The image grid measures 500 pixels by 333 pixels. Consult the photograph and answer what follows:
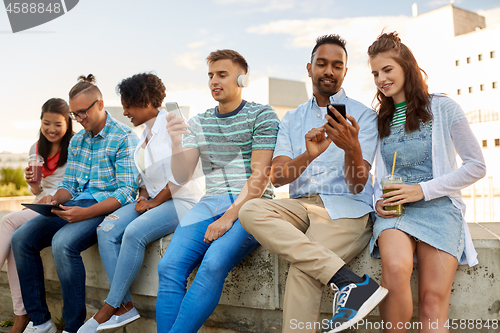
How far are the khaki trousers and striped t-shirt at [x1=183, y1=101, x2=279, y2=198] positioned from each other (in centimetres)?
41

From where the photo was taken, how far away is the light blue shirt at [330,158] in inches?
90.0

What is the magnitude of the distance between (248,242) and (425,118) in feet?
4.05

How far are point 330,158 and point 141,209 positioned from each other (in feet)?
4.53

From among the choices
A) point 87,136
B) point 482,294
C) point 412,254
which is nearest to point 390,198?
point 412,254

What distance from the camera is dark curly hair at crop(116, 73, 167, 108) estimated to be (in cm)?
301

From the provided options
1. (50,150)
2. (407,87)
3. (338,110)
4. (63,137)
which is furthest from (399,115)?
(50,150)

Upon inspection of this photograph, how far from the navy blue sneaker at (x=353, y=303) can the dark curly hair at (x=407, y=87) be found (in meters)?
0.97

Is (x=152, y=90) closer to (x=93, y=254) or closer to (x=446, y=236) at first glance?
(x=93, y=254)

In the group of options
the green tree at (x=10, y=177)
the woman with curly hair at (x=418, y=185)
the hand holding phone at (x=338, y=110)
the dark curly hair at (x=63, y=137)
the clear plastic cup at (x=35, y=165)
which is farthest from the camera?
the green tree at (x=10, y=177)

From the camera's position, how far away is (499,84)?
130ft

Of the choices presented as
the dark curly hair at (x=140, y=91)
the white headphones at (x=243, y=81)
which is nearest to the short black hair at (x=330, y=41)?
the white headphones at (x=243, y=81)

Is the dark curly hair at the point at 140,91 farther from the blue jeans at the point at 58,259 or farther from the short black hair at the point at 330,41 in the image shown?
the short black hair at the point at 330,41

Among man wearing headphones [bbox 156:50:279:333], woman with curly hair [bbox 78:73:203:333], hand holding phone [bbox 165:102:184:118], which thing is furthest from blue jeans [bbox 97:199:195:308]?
hand holding phone [bbox 165:102:184:118]

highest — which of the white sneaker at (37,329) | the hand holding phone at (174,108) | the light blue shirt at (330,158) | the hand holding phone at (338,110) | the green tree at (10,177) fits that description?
the hand holding phone at (174,108)
